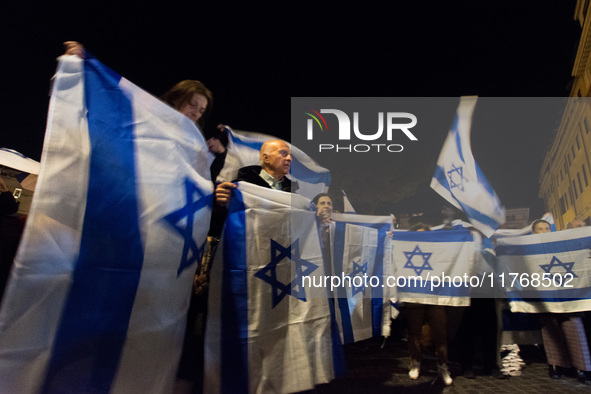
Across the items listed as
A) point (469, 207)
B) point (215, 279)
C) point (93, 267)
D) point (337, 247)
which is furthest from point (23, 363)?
point (469, 207)

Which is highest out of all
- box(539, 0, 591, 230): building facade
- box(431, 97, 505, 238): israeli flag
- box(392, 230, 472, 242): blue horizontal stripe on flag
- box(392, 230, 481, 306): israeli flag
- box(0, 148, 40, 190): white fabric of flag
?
box(539, 0, 591, 230): building facade

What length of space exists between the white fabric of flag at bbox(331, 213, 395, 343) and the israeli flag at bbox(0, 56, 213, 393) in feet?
6.32

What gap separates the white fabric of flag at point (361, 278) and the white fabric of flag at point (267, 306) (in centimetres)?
113

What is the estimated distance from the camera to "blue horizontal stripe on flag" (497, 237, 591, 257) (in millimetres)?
3936

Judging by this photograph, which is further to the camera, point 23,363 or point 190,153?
point 190,153

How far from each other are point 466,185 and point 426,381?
242 cm

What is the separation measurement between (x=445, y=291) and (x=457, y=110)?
8.22 feet

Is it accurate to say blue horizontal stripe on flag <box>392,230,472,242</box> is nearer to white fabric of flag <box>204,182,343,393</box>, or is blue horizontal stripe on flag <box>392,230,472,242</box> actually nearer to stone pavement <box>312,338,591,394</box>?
stone pavement <box>312,338,591,394</box>

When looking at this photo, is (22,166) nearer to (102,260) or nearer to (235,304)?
(102,260)

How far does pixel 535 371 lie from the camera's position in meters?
3.97

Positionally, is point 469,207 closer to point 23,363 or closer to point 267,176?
point 267,176

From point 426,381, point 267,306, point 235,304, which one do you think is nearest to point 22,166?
point 235,304

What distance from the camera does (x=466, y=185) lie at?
4457 millimetres

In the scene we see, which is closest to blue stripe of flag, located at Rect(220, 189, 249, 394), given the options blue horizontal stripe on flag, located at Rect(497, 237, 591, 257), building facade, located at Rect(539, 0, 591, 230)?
blue horizontal stripe on flag, located at Rect(497, 237, 591, 257)
